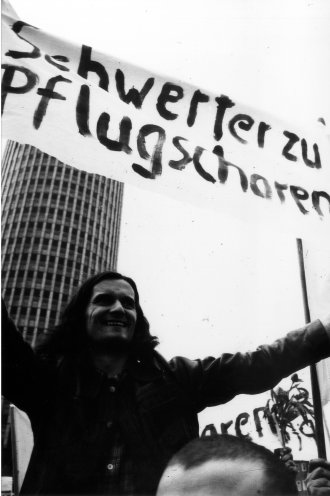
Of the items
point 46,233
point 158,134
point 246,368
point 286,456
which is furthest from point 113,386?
point 46,233

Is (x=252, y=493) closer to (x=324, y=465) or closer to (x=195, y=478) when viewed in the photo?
(x=195, y=478)

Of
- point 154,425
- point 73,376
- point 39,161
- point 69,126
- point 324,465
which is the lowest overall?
point 324,465

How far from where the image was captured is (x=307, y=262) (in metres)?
1.82

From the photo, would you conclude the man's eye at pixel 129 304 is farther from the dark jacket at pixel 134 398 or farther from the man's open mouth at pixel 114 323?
the dark jacket at pixel 134 398

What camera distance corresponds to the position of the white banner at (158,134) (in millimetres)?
1457

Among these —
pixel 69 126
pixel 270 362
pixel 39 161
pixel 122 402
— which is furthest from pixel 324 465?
pixel 39 161

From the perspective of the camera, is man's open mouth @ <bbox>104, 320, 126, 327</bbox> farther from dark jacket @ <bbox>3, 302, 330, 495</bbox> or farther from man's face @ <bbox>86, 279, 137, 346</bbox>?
dark jacket @ <bbox>3, 302, 330, 495</bbox>

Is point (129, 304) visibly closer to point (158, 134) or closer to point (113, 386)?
point (113, 386)

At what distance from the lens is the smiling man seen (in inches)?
48.2

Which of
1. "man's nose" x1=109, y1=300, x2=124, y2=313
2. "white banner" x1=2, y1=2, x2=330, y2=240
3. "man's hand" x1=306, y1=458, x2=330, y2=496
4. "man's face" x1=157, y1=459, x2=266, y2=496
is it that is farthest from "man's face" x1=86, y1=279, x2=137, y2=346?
"man's hand" x1=306, y1=458, x2=330, y2=496

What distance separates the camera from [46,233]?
113ft

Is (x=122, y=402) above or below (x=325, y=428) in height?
above

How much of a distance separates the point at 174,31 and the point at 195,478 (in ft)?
6.19

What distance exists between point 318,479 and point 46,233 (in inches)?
1350
